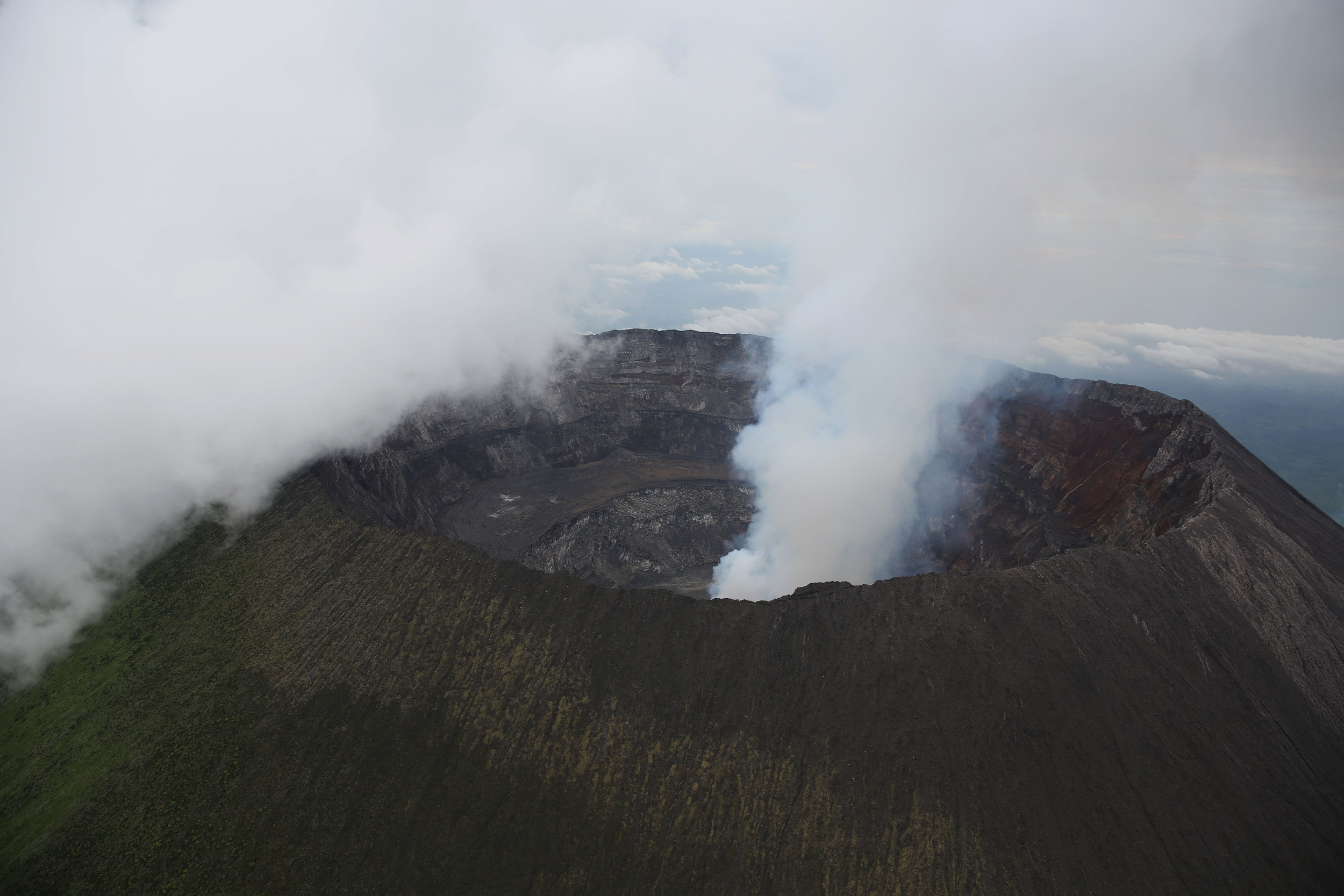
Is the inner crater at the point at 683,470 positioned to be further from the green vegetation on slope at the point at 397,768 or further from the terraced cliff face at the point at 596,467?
the green vegetation on slope at the point at 397,768

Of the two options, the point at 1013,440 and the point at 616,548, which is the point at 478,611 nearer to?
the point at 616,548

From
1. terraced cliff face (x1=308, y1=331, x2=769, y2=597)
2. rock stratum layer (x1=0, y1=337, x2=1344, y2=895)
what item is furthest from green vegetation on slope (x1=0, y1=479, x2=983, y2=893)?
terraced cliff face (x1=308, y1=331, x2=769, y2=597)

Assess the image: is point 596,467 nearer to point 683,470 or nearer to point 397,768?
point 683,470

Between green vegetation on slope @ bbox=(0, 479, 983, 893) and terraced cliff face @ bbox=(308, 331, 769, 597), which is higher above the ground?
green vegetation on slope @ bbox=(0, 479, 983, 893)

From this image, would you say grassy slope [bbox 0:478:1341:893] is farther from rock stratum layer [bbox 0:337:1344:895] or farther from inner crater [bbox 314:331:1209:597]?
inner crater [bbox 314:331:1209:597]

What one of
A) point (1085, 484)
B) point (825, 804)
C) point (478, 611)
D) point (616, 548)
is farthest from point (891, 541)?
point (478, 611)

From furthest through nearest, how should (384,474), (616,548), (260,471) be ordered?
(616,548), (384,474), (260,471)

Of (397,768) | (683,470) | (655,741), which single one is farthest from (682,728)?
A: (683,470)
